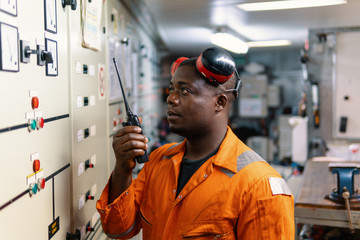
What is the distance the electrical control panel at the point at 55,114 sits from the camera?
3.87 feet

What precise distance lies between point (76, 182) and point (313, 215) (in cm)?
156

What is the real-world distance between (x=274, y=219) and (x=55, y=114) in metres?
1.02

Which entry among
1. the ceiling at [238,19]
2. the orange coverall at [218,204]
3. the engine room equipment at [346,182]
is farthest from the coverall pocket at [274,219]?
the ceiling at [238,19]

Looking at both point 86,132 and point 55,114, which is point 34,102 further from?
point 86,132

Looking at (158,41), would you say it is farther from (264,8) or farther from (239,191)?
(239,191)

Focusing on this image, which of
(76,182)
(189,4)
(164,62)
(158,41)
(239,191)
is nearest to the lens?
(239,191)

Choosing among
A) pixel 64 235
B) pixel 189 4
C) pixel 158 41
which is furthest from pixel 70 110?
pixel 158 41

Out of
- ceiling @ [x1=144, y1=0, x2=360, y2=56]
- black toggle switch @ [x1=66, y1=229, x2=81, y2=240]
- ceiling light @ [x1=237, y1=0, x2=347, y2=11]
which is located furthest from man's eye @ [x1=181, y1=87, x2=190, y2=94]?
ceiling light @ [x1=237, y1=0, x2=347, y2=11]

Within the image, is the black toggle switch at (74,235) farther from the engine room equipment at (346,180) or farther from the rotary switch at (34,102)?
the engine room equipment at (346,180)

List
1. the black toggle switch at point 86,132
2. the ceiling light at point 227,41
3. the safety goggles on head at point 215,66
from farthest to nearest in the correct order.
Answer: the ceiling light at point 227,41, the black toggle switch at point 86,132, the safety goggles on head at point 215,66

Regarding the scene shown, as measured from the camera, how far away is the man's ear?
1639 millimetres

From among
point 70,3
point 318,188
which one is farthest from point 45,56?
point 318,188

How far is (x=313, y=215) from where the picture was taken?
2.40 metres

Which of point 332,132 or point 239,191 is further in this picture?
point 332,132
